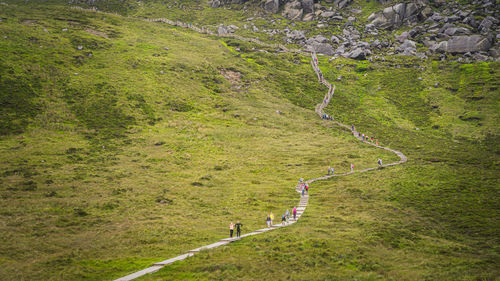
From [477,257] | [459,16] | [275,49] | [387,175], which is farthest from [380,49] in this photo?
[477,257]

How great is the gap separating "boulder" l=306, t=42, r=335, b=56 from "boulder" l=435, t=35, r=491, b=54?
193 feet

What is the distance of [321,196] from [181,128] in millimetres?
49925

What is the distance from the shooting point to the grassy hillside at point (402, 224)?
25.0 metres

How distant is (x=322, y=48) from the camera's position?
185m

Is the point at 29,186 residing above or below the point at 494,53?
below

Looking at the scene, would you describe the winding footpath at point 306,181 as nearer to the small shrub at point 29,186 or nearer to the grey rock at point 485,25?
the small shrub at point 29,186

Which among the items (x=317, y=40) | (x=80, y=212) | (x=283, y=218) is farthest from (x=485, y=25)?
(x=80, y=212)

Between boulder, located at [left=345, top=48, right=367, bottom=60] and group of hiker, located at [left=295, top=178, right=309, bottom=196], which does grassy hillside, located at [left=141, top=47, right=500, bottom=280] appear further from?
boulder, located at [left=345, top=48, right=367, bottom=60]

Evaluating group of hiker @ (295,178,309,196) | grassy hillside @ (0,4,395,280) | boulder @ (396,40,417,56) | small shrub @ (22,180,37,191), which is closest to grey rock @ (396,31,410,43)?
boulder @ (396,40,417,56)

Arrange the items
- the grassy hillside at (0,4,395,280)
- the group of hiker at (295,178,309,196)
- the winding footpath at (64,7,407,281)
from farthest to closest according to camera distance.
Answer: the group of hiker at (295,178,309,196) → the grassy hillside at (0,4,395,280) → the winding footpath at (64,7,407,281)

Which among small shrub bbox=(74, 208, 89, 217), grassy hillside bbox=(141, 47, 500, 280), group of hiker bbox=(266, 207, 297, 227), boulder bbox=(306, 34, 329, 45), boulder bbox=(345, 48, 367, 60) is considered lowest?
small shrub bbox=(74, 208, 89, 217)

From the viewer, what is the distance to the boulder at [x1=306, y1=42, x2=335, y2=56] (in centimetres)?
18325

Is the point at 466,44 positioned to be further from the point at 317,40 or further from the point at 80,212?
the point at 80,212

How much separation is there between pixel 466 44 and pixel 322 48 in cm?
7416
